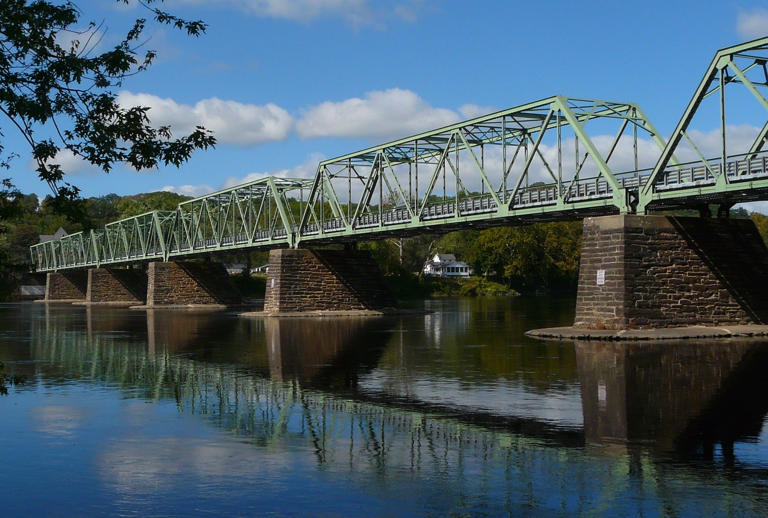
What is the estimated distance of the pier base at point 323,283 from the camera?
70188 mm

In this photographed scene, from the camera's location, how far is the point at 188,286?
337ft

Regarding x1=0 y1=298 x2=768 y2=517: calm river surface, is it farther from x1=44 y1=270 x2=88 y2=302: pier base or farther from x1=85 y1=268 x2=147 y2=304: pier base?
x1=44 y1=270 x2=88 y2=302: pier base

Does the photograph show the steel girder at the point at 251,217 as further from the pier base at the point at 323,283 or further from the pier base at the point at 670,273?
the pier base at the point at 670,273

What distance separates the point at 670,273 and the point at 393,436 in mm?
26296

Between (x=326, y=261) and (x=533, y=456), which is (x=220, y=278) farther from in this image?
(x=533, y=456)

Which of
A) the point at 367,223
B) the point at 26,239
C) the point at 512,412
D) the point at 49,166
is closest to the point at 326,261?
the point at 367,223

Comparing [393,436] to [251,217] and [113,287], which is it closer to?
[251,217]

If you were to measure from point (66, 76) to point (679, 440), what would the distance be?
1024cm

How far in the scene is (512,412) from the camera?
1719cm

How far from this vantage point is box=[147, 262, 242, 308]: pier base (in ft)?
332

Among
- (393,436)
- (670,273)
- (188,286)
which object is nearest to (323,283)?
(188,286)

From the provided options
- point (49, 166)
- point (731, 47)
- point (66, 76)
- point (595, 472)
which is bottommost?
point (595, 472)

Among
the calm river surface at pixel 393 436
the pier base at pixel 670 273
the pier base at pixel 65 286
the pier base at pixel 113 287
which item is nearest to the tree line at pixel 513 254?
the pier base at pixel 113 287

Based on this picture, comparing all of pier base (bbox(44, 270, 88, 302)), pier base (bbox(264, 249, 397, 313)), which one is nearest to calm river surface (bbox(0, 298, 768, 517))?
pier base (bbox(264, 249, 397, 313))
